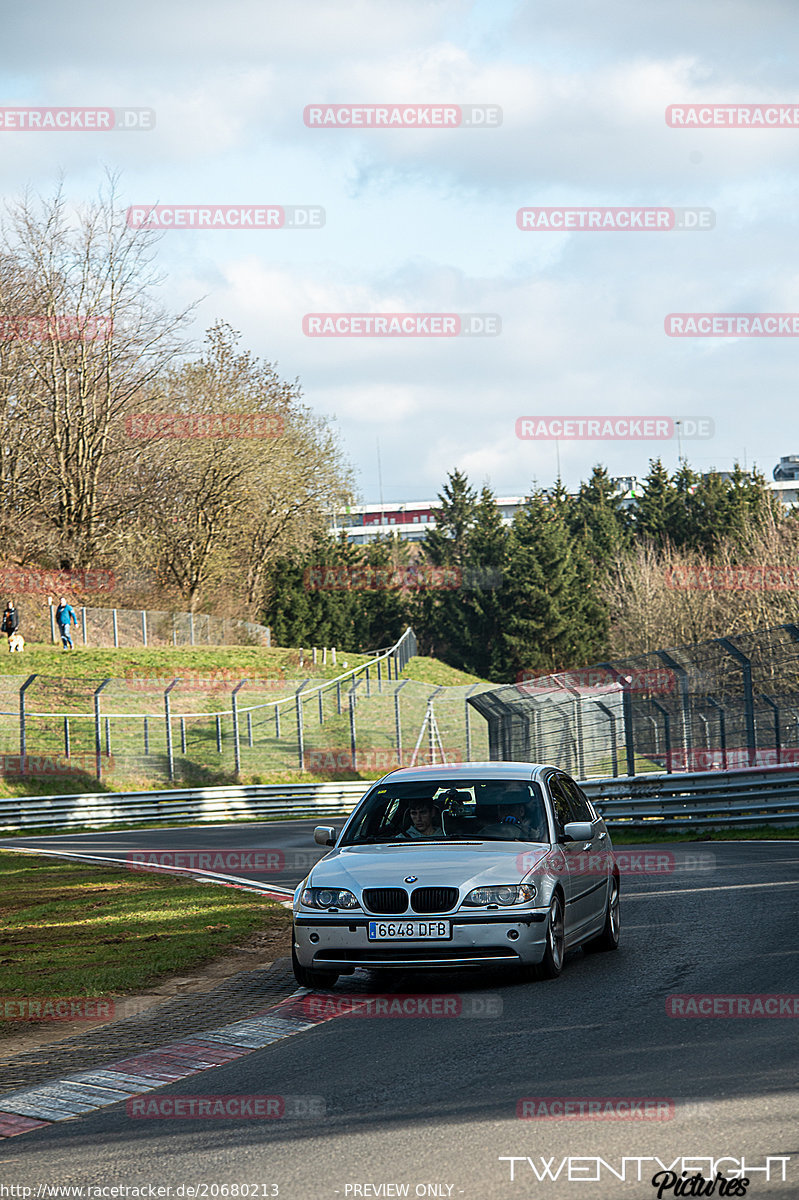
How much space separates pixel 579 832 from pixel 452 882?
1.38m

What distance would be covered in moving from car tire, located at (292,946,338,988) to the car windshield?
102cm

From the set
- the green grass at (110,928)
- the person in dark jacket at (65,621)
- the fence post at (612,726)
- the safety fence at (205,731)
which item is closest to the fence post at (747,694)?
the fence post at (612,726)

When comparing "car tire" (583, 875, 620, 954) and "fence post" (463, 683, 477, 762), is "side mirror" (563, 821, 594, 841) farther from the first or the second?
"fence post" (463, 683, 477, 762)

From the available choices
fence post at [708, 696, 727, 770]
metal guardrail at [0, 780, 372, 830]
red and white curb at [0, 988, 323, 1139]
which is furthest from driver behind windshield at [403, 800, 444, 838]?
metal guardrail at [0, 780, 372, 830]

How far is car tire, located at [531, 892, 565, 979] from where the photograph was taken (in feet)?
29.6

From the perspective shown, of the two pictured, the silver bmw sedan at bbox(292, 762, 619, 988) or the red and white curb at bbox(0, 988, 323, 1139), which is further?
the silver bmw sedan at bbox(292, 762, 619, 988)

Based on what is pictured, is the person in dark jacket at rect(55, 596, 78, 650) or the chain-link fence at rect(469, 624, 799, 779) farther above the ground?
the person in dark jacket at rect(55, 596, 78, 650)

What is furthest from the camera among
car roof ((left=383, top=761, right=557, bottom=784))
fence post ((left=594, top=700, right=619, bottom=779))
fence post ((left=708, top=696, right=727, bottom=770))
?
fence post ((left=594, top=700, right=619, bottom=779))

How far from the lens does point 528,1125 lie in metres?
5.60

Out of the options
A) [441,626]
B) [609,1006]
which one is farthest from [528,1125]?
[441,626]

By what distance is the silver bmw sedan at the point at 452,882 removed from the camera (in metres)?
8.74

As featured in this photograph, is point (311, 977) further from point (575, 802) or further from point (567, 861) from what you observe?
point (575, 802)

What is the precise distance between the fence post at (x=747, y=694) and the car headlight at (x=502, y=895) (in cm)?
1209

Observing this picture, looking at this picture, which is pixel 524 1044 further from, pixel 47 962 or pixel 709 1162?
pixel 47 962
